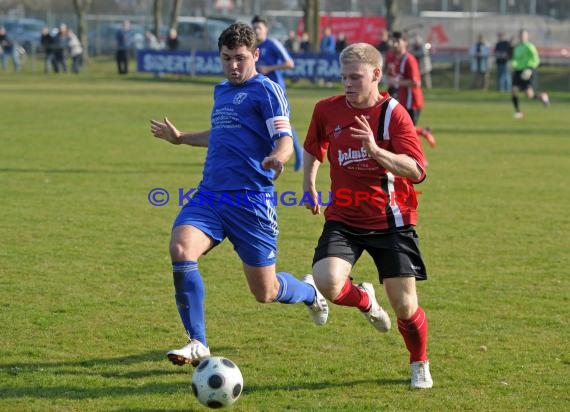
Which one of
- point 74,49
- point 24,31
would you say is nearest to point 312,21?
point 74,49

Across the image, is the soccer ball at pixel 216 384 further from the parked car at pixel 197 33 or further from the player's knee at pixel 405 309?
the parked car at pixel 197 33

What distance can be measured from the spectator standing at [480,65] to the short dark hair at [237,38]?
30.8 meters

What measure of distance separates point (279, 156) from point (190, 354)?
1.15m

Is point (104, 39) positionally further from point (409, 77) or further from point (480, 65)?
point (409, 77)

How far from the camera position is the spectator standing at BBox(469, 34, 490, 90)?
36125 millimetres

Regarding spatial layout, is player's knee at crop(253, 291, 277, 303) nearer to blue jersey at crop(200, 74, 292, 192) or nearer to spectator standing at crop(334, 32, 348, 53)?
blue jersey at crop(200, 74, 292, 192)

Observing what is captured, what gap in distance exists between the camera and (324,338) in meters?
6.50

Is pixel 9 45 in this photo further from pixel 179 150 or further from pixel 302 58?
pixel 179 150

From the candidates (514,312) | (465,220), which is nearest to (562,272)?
(514,312)

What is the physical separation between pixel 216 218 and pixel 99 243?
3.92 meters

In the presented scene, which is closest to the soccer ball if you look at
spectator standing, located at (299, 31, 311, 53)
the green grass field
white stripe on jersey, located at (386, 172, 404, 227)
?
the green grass field

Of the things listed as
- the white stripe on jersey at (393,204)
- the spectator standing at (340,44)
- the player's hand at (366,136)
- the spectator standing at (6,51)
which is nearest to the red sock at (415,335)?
the white stripe on jersey at (393,204)

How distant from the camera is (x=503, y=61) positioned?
3506 centimetres

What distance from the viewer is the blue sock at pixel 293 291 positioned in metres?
6.17
